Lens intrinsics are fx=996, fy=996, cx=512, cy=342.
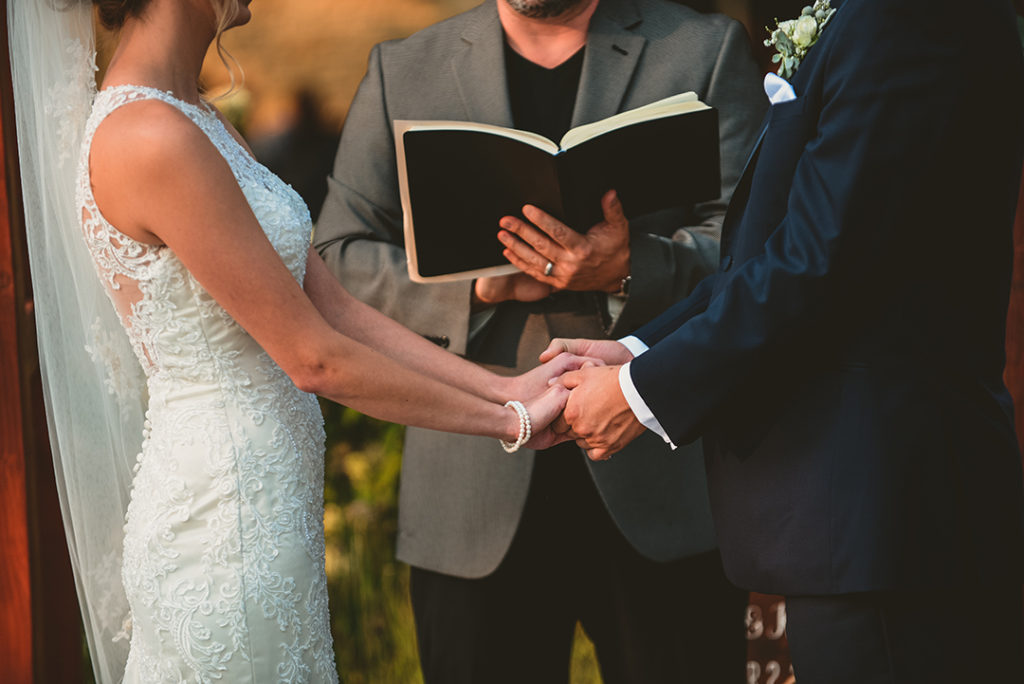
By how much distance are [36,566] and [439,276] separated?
149 cm

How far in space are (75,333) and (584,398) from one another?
98 centimetres

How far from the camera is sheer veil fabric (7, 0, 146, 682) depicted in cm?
179

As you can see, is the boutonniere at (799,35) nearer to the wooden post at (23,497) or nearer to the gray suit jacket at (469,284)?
the gray suit jacket at (469,284)

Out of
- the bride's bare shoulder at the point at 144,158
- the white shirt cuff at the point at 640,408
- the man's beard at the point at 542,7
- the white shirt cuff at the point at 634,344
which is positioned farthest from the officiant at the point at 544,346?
the bride's bare shoulder at the point at 144,158

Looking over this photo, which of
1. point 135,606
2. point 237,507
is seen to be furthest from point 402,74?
point 135,606

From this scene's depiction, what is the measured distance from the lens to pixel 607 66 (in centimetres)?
234

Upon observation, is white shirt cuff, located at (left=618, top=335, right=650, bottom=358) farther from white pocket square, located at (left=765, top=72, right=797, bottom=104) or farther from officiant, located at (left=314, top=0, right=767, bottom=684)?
white pocket square, located at (left=765, top=72, right=797, bottom=104)

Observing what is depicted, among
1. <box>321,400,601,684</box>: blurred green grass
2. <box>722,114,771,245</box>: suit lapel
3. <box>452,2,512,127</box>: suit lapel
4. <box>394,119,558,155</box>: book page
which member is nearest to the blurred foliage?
<box>321,400,601,684</box>: blurred green grass

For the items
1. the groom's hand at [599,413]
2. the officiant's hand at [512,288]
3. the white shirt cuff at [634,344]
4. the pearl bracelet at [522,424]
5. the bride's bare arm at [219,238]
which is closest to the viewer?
the bride's bare arm at [219,238]

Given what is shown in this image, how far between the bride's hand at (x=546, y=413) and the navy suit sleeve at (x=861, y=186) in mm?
439

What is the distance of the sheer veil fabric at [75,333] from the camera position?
5.88ft

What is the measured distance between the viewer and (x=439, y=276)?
6.86ft

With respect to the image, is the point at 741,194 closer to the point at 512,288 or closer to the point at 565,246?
the point at 565,246

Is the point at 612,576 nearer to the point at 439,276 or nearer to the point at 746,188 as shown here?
the point at 439,276
